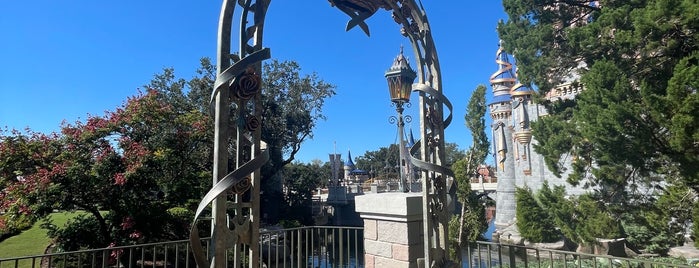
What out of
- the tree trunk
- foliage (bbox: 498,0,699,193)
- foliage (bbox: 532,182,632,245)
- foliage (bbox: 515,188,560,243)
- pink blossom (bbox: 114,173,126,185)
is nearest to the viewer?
foliage (bbox: 498,0,699,193)

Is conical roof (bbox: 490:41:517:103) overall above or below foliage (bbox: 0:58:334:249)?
above

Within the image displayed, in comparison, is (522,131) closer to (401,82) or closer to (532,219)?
(532,219)

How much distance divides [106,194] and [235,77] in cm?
675

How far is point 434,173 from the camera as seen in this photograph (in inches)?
124

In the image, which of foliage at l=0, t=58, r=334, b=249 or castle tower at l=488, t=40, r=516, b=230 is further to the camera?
castle tower at l=488, t=40, r=516, b=230

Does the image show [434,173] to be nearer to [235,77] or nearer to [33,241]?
[235,77]

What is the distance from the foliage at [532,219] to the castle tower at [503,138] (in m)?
12.3

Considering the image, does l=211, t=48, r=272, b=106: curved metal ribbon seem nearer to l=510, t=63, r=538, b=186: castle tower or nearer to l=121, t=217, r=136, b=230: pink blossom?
l=121, t=217, r=136, b=230: pink blossom

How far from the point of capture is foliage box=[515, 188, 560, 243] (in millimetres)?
10461

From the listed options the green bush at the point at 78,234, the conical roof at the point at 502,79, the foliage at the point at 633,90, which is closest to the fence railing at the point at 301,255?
the green bush at the point at 78,234

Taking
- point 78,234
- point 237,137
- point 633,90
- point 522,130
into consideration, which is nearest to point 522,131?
point 522,130

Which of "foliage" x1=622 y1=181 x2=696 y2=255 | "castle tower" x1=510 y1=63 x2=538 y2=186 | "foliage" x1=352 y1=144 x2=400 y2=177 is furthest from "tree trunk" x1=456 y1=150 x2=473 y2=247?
"foliage" x1=352 y1=144 x2=400 y2=177

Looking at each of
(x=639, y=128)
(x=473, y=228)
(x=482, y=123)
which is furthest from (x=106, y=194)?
(x=639, y=128)

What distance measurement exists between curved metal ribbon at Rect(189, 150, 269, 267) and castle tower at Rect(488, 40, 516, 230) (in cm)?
2256
